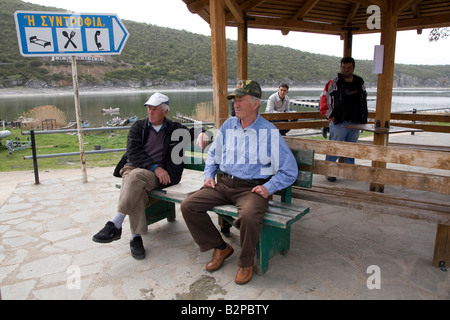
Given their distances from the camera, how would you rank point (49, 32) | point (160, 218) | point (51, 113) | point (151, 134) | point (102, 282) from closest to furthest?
1. point (102, 282)
2. point (151, 134)
3. point (160, 218)
4. point (49, 32)
5. point (51, 113)

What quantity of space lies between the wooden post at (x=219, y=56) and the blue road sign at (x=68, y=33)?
2129 mm

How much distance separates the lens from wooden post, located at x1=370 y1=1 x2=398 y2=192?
13.7 feet

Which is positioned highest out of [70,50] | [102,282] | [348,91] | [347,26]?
[347,26]

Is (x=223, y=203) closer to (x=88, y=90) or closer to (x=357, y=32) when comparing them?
(x=357, y=32)

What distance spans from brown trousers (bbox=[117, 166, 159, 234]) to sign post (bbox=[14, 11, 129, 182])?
8.70ft

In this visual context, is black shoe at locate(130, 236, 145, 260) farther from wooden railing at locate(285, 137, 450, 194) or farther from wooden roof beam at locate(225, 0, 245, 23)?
wooden roof beam at locate(225, 0, 245, 23)

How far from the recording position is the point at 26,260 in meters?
2.97

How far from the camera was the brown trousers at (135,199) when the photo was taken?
293 centimetres

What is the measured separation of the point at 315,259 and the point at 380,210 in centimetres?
67

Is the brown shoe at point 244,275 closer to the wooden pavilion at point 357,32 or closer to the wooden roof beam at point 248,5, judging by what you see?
the wooden pavilion at point 357,32

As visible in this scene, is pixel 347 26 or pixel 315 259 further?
pixel 347 26

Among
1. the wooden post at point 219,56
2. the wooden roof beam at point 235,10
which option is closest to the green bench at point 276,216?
the wooden post at point 219,56

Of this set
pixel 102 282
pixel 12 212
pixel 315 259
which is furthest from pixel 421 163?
pixel 12 212
